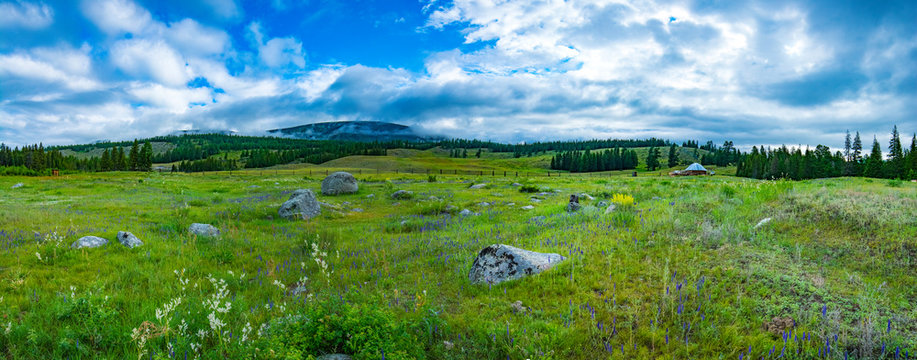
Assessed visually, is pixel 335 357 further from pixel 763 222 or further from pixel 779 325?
pixel 763 222

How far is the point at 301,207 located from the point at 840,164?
497ft

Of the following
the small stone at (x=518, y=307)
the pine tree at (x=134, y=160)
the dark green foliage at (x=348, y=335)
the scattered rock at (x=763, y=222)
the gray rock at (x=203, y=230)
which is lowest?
the gray rock at (x=203, y=230)

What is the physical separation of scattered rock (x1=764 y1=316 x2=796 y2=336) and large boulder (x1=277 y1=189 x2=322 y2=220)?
15.2 m

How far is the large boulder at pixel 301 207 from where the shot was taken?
16156 mm

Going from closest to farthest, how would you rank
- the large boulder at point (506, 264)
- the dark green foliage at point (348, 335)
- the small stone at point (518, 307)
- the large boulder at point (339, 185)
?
the dark green foliage at point (348, 335) → the small stone at point (518, 307) → the large boulder at point (506, 264) → the large boulder at point (339, 185)

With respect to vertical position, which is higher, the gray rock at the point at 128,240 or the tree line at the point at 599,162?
the tree line at the point at 599,162

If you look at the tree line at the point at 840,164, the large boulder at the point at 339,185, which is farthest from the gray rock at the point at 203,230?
the tree line at the point at 840,164

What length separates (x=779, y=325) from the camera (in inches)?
162

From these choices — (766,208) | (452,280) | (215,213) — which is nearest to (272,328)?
(452,280)

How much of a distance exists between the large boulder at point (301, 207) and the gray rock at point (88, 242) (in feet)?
22.1

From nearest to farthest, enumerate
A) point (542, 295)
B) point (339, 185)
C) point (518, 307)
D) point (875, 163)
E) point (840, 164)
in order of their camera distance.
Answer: point (518, 307) → point (542, 295) → point (339, 185) → point (875, 163) → point (840, 164)

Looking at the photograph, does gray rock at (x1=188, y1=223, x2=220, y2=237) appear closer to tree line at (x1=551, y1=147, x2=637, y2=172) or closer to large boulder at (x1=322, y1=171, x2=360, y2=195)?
large boulder at (x1=322, y1=171, x2=360, y2=195)

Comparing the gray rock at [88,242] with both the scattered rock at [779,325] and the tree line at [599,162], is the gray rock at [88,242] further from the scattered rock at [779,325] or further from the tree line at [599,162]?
the tree line at [599,162]

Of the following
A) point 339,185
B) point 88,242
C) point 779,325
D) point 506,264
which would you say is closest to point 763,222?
point 779,325
